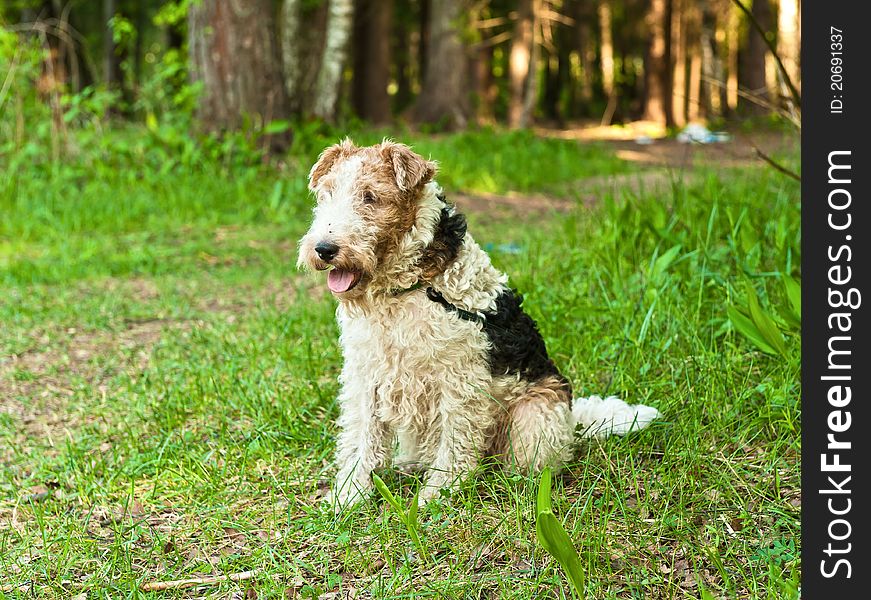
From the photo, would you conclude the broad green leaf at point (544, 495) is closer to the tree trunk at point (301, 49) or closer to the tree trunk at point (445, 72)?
the tree trunk at point (301, 49)

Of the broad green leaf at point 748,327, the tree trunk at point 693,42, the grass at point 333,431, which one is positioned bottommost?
the grass at point 333,431

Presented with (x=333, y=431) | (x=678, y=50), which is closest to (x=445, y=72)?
(x=678, y=50)

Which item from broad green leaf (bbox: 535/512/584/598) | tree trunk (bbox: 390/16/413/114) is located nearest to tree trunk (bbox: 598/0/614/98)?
tree trunk (bbox: 390/16/413/114)

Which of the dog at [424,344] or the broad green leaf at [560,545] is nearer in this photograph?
the broad green leaf at [560,545]

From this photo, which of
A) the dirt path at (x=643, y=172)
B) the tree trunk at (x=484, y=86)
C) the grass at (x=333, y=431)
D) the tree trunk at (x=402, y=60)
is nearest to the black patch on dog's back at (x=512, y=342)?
the grass at (x=333, y=431)

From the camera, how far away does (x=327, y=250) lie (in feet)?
9.89

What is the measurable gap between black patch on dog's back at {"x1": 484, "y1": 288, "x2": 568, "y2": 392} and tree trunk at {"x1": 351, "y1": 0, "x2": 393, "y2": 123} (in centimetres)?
1389

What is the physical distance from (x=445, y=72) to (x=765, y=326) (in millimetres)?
12177

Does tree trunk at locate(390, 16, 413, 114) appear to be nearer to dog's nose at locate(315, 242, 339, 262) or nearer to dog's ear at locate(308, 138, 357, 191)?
dog's ear at locate(308, 138, 357, 191)

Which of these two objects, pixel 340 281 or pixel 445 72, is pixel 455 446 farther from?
pixel 445 72

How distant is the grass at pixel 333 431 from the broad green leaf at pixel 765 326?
140 millimetres

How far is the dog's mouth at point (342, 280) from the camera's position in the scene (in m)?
3.11

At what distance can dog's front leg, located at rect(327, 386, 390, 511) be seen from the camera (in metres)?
3.46
